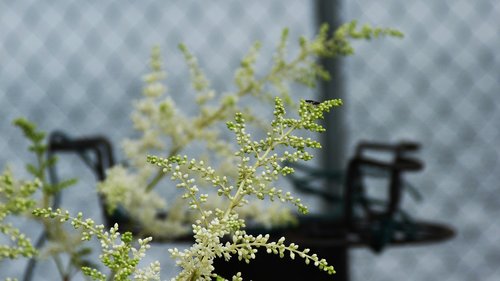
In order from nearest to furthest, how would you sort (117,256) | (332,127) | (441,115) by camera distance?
(117,256) < (332,127) < (441,115)

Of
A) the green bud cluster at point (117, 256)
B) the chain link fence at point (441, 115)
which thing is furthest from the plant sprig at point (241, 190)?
the chain link fence at point (441, 115)

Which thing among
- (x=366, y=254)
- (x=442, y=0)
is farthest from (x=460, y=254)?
(x=442, y=0)

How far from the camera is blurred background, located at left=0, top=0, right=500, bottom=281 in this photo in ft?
6.26

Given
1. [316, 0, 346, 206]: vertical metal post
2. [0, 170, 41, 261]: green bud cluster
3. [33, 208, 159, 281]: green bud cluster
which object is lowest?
[33, 208, 159, 281]: green bud cluster

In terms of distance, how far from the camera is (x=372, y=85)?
2.03m

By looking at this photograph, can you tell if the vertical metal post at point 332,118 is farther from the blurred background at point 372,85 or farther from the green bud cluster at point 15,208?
the green bud cluster at point 15,208

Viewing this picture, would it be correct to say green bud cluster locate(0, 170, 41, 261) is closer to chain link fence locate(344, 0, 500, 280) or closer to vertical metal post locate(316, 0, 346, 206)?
vertical metal post locate(316, 0, 346, 206)

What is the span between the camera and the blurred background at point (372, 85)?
75.1 inches

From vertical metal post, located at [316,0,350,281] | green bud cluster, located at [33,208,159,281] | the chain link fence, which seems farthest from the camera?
the chain link fence

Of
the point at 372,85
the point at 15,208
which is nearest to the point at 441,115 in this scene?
the point at 372,85

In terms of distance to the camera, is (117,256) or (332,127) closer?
(117,256)

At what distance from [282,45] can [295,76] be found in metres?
0.02

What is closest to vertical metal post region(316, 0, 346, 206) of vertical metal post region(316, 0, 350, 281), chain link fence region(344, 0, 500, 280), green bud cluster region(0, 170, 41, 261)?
vertical metal post region(316, 0, 350, 281)

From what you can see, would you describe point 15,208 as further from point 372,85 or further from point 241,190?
point 372,85
